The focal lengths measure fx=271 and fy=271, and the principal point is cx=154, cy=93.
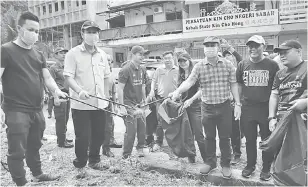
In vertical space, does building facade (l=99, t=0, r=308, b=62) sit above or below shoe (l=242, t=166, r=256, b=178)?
above

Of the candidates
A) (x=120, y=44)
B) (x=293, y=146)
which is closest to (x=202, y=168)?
(x=293, y=146)

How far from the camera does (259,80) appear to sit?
360 cm

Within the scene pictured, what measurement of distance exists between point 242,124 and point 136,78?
197cm

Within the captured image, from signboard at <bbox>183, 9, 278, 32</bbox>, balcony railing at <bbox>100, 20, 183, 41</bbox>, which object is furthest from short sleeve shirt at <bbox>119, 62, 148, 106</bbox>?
balcony railing at <bbox>100, 20, 183, 41</bbox>

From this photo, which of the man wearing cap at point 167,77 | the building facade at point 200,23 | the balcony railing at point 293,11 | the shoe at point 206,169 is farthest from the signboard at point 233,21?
the shoe at point 206,169

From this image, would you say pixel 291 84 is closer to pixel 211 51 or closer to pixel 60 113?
pixel 211 51

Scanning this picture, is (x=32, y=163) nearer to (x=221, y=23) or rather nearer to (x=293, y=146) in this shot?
(x=293, y=146)

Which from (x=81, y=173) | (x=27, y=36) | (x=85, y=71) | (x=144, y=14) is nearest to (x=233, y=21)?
(x=144, y=14)

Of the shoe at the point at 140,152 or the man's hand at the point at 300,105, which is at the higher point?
the man's hand at the point at 300,105

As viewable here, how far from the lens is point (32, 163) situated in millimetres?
3545

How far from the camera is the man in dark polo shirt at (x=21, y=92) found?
3.13 metres

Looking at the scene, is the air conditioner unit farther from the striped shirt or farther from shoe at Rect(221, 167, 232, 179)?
shoe at Rect(221, 167, 232, 179)

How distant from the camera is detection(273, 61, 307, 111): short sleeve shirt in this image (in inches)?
116

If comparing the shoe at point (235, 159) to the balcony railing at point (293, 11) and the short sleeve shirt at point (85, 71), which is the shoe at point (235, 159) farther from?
the balcony railing at point (293, 11)
